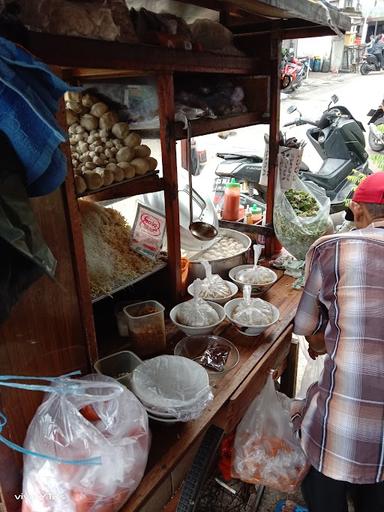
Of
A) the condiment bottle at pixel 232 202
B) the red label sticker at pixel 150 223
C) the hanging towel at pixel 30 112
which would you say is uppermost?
the hanging towel at pixel 30 112

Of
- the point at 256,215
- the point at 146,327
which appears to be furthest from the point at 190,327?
the point at 256,215

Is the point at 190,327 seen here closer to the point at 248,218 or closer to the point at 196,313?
the point at 196,313

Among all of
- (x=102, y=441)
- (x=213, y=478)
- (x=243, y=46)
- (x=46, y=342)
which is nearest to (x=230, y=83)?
(x=243, y=46)

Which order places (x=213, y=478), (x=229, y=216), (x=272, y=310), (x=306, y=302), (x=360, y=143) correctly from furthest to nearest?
(x=360, y=143)
(x=229, y=216)
(x=213, y=478)
(x=272, y=310)
(x=306, y=302)

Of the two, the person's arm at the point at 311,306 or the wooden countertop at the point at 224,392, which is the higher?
the person's arm at the point at 311,306

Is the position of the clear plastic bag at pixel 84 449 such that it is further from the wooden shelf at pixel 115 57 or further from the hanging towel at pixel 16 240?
the wooden shelf at pixel 115 57

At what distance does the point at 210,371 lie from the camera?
5.43 ft

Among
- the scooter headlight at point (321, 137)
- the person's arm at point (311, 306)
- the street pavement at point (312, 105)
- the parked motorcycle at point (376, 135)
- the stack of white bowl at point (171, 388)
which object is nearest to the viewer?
the stack of white bowl at point (171, 388)

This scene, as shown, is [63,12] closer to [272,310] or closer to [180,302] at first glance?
[180,302]

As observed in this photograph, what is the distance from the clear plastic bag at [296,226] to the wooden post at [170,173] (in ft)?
2.81

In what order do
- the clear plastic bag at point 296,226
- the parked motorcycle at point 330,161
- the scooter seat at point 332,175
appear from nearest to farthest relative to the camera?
the clear plastic bag at point 296,226
the parked motorcycle at point 330,161
the scooter seat at point 332,175

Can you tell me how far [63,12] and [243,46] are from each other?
55.0 inches

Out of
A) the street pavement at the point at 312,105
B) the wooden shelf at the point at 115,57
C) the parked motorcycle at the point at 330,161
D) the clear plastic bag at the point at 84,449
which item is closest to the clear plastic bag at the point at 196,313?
the clear plastic bag at the point at 84,449

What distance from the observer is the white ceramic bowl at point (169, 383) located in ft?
4.28
